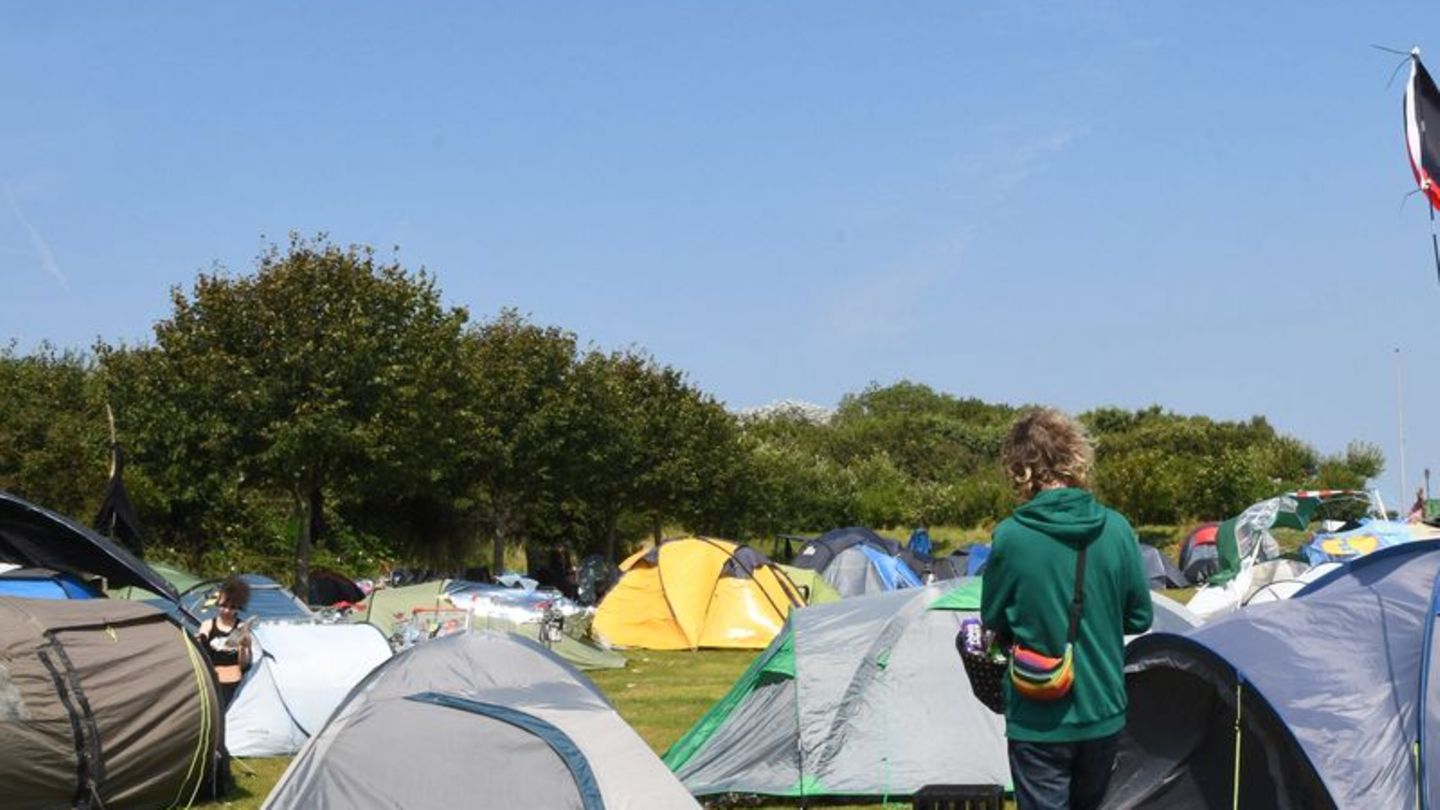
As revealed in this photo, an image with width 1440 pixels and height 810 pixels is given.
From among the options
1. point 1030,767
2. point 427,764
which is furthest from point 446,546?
point 1030,767

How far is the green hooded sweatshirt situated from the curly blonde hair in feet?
0.30

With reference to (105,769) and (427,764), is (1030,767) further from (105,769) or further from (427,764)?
(105,769)

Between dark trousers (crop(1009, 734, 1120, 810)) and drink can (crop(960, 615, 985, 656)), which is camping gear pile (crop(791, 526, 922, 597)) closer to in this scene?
drink can (crop(960, 615, 985, 656))

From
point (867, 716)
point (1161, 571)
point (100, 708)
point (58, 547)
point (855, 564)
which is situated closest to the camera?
point (100, 708)

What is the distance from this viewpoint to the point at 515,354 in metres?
31.6

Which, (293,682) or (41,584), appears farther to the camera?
(293,682)

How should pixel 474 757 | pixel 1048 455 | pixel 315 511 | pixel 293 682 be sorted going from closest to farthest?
pixel 1048 455 < pixel 474 757 < pixel 293 682 < pixel 315 511

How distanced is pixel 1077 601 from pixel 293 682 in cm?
882

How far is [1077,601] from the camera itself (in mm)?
4508

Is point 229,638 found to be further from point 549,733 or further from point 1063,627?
point 1063,627

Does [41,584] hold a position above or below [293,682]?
above

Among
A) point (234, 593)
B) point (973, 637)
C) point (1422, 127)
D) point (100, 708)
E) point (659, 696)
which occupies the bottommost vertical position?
point (659, 696)

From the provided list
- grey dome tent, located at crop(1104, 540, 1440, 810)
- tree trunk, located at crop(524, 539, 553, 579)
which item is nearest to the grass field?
grey dome tent, located at crop(1104, 540, 1440, 810)

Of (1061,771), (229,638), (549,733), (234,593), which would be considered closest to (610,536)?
(229,638)
